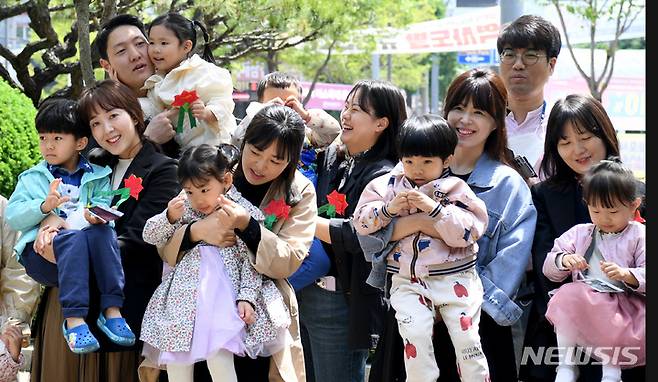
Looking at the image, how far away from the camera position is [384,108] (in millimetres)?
4383

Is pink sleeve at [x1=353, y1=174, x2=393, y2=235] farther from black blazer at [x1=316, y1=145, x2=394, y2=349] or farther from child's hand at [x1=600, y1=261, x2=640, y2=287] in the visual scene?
child's hand at [x1=600, y1=261, x2=640, y2=287]

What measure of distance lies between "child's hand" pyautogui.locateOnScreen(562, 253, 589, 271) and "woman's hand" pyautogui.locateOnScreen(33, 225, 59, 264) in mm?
2132

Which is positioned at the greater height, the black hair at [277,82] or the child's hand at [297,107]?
the black hair at [277,82]

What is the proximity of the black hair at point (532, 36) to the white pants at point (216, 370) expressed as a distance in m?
2.18

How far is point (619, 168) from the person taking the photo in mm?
3598

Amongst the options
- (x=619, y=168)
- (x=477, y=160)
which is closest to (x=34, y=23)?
(x=477, y=160)

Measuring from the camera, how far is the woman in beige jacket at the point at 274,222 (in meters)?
3.69

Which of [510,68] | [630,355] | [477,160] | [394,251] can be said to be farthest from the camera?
[510,68]

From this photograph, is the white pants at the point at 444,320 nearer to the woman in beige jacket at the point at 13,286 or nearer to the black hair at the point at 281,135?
the black hair at the point at 281,135

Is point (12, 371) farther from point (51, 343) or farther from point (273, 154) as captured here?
point (273, 154)

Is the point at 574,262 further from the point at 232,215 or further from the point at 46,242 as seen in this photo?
the point at 46,242

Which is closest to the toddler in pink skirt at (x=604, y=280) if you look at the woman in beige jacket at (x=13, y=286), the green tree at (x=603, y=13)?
the woman in beige jacket at (x=13, y=286)

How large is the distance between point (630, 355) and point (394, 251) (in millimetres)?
1012

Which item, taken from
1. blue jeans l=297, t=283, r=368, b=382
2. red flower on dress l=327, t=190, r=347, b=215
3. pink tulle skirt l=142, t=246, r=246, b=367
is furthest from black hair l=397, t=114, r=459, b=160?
blue jeans l=297, t=283, r=368, b=382
